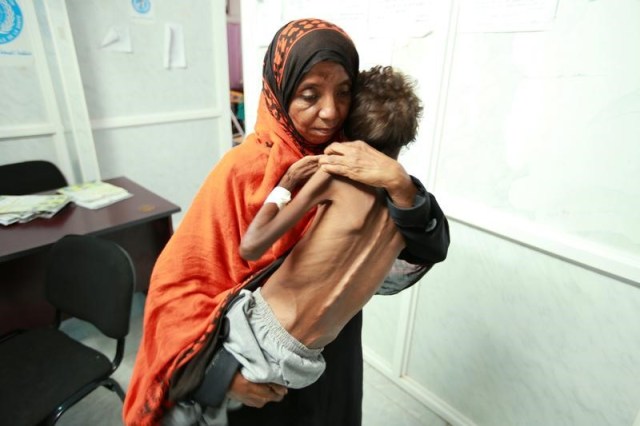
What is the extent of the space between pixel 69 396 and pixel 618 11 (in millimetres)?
1868

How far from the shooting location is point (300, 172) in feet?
2.06

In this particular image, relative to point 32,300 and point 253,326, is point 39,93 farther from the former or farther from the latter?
point 253,326

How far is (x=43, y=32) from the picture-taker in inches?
81.9

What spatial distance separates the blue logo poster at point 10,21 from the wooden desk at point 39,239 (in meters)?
1.07

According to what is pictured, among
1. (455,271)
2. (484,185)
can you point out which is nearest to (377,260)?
(484,185)

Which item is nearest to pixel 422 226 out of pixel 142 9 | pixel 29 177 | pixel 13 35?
pixel 29 177

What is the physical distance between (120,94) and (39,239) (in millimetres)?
1438

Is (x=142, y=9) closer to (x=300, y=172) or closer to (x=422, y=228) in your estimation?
(x=300, y=172)

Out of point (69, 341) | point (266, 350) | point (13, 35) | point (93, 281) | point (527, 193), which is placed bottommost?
point (69, 341)

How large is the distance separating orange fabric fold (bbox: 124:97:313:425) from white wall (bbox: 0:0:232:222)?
216 centimetres

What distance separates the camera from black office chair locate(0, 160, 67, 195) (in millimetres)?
1966

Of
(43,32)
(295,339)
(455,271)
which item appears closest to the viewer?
(295,339)

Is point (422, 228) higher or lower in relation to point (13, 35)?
lower

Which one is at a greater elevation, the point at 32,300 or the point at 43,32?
the point at 43,32
